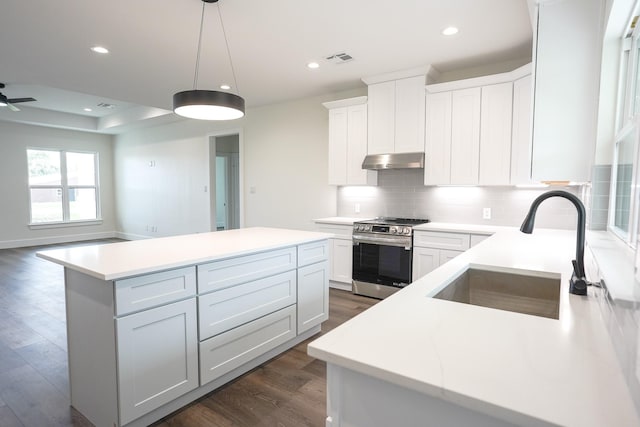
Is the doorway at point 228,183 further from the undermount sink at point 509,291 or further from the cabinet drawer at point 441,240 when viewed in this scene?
the undermount sink at point 509,291

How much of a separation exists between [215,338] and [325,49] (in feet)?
9.36

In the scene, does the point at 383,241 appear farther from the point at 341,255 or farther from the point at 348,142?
the point at 348,142

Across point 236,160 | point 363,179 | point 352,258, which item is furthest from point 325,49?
point 236,160

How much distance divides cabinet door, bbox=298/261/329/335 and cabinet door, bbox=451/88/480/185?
1878 mm

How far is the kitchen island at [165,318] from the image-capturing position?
1.76 metres

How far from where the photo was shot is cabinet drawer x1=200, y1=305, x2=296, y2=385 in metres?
2.16

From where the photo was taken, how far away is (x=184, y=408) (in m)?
2.08

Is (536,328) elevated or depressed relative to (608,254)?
depressed

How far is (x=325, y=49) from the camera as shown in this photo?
3.44m

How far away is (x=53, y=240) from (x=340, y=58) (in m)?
8.13

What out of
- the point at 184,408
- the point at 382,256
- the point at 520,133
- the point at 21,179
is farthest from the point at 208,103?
the point at 21,179

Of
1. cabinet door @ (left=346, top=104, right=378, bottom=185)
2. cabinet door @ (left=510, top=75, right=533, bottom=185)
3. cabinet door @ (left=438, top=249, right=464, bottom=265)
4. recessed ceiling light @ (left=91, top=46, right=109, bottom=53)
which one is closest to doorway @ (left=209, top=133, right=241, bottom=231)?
cabinet door @ (left=346, top=104, right=378, bottom=185)

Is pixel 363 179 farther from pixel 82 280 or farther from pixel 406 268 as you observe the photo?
pixel 82 280

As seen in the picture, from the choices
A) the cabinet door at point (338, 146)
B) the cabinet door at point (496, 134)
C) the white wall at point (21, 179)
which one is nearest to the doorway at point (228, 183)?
the white wall at point (21, 179)
